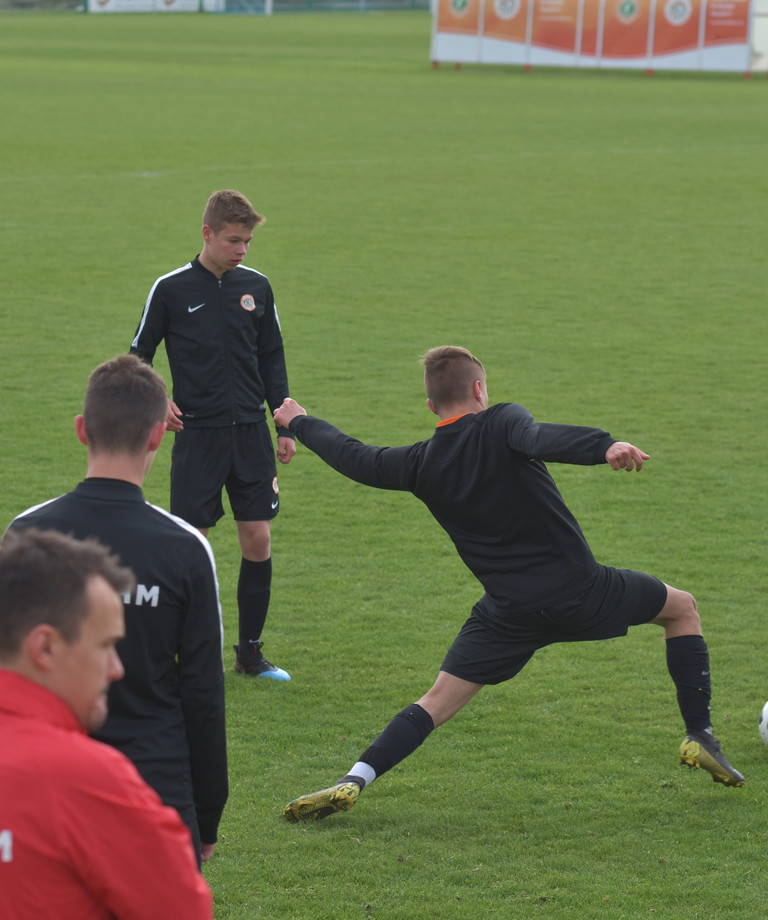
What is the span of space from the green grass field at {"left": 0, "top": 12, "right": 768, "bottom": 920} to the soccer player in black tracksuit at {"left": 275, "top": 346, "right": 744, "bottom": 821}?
1.44ft

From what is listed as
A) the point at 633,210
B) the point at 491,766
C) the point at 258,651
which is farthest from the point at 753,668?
the point at 633,210

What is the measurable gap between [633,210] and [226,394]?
16214 mm

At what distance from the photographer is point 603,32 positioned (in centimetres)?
4356

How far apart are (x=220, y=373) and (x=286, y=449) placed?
464 millimetres

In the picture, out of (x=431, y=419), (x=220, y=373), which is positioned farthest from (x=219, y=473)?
(x=431, y=419)

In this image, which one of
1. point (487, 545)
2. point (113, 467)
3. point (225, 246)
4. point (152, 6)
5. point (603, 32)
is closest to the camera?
point (113, 467)

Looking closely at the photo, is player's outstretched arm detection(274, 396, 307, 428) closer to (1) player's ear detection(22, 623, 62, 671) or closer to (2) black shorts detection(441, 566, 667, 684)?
(2) black shorts detection(441, 566, 667, 684)

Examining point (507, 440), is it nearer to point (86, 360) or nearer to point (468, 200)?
point (86, 360)

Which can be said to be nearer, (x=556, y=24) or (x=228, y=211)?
(x=228, y=211)

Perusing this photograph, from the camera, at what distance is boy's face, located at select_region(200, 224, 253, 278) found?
5449 millimetres

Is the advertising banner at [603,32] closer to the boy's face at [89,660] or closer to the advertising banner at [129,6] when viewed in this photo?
the advertising banner at [129,6]

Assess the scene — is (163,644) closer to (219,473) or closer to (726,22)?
(219,473)

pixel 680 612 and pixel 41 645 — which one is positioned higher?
pixel 41 645

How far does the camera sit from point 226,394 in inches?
223
